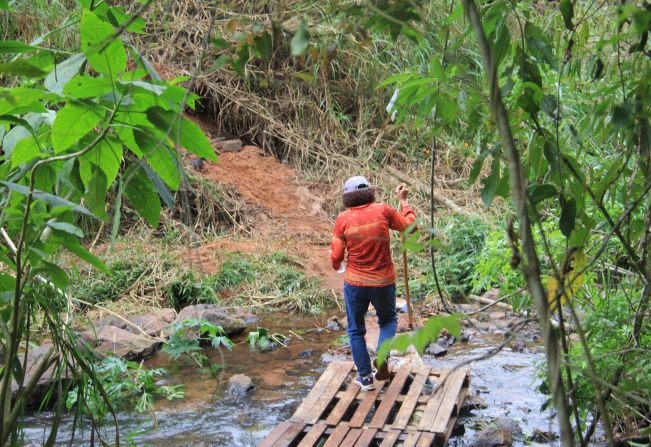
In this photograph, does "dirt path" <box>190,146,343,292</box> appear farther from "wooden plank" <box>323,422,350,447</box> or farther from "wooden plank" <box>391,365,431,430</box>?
"wooden plank" <box>323,422,350,447</box>

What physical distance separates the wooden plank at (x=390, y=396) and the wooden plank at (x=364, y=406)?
6 cm

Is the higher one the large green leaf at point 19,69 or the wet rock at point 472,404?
the large green leaf at point 19,69

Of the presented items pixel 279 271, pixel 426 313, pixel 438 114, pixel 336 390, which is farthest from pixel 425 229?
pixel 279 271

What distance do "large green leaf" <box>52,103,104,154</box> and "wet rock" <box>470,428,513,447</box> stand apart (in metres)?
3.71

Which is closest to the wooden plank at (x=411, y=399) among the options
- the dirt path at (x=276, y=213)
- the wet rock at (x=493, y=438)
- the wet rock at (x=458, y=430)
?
the wet rock at (x=458, y=430)

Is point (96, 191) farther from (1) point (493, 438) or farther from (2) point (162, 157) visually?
(1) point (493, 438)

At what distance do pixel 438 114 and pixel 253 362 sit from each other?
4.91 m

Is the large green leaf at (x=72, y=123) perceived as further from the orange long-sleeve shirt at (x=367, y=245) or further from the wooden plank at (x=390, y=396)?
the orange long-sleeve shirt at (x=367, y=245)

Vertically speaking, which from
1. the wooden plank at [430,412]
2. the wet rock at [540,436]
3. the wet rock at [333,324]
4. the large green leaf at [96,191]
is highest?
the large green leaf at [96,191]

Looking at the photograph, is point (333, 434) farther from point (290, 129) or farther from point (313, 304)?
point (290, 129)

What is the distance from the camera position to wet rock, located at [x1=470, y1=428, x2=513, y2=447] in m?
4.82

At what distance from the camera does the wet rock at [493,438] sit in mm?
4820

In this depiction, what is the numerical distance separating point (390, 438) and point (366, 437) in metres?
0.14

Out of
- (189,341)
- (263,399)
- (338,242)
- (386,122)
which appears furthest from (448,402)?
(386,122)
